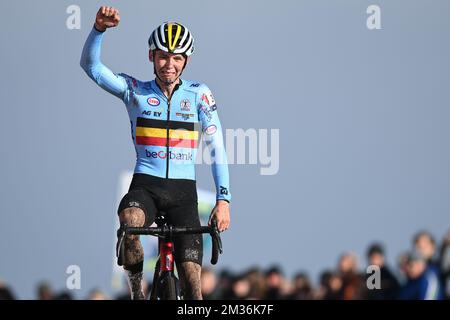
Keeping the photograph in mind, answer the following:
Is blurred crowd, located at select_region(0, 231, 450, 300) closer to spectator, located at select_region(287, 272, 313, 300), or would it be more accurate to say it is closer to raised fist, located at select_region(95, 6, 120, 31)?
spectator, located at select_region(287, 272, 313, 300)

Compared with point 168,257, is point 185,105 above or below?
above

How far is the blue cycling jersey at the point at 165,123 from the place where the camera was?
1233 cm

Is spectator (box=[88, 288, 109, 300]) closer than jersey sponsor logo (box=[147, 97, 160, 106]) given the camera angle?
No

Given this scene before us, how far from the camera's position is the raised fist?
12.0 m

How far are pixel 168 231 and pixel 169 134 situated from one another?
1.20 meters

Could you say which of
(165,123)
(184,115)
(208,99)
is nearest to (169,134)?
(165,123)

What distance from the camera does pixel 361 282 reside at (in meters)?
15.4

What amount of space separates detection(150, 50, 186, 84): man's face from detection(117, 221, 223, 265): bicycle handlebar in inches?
58.8

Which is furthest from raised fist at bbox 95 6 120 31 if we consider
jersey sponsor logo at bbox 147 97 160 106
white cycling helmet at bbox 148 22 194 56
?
jersey sponsor logo at bbox 147 97 160 106

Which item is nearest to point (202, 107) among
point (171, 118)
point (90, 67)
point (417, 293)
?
point (171, 118)

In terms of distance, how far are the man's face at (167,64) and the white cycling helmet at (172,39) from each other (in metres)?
0.07

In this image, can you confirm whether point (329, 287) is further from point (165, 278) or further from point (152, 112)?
point (165, 278)

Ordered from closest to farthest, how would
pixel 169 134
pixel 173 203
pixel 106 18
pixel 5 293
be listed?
1. pixel 106 18
2. pixel 173 203
3. pixel 169 134
4. pixel 5 293
